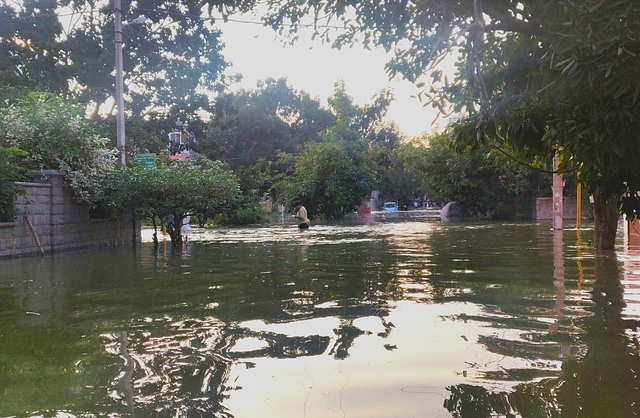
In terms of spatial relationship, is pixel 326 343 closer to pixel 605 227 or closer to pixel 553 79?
pixel 553 79

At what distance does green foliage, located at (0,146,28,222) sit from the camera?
1516cm

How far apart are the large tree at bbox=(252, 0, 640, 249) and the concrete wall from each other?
105 ft

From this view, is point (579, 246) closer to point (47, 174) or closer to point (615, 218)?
point (615, 218)

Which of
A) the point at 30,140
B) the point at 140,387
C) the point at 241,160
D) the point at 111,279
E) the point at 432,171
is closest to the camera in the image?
the point at 140,387

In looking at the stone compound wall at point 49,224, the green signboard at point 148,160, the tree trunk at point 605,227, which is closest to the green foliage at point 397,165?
the green signboard at point 148,160

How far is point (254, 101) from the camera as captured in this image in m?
64.2

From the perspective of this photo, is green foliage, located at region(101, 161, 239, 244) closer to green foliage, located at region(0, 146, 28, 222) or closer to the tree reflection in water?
green foliage, located at region(0, 146, 28, 222)

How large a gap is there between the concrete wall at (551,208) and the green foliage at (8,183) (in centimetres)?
3180

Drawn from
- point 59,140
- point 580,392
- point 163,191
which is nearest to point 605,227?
point 580,392

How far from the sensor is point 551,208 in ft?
132

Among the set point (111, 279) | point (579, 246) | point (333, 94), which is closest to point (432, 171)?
point (333, 94)

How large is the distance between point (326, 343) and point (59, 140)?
14522 millimetres

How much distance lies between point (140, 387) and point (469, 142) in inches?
201

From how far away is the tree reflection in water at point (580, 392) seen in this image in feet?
12.9
